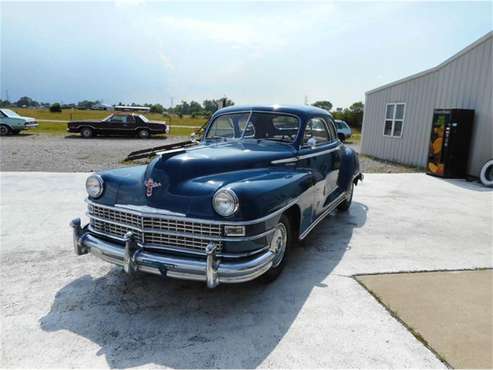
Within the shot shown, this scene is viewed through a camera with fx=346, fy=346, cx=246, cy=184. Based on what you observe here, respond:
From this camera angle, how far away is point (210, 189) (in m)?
2.97

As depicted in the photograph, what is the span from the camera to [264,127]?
14.6 feet

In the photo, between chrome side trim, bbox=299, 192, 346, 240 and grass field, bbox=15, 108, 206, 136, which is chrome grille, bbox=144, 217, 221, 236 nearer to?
chrome side trim, bbox=299, 192, 346, 240

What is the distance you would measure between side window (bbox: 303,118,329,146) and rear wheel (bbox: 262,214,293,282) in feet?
4.36

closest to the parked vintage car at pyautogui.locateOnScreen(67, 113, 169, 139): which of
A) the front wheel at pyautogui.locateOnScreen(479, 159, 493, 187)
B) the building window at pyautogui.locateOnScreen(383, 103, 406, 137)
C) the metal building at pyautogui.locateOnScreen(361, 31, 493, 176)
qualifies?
the metal building at pyautogui.locateOnScreen(361, 31, 493, 176)

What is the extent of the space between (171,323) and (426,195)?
6.85m

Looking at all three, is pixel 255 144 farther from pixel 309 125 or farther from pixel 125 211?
pixel 125 211

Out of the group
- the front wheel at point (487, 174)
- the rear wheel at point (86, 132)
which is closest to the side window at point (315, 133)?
the front wheel at point (487, 174)

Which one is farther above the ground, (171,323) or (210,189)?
(210,189)

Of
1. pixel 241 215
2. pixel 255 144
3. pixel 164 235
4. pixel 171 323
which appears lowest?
pixel 171 323

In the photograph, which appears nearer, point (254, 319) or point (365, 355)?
point (365, 355)

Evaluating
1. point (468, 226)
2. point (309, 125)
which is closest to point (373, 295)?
point (309, 125)

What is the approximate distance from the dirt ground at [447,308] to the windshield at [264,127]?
1.91 meters

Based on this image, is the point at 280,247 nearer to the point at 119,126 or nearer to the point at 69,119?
the point at 119,126

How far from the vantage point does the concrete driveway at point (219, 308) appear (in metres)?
2.49
